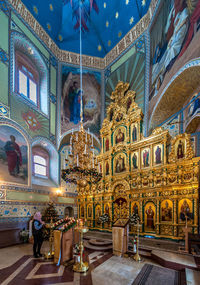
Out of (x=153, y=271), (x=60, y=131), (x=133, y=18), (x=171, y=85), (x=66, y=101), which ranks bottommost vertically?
(x=153, y=271)

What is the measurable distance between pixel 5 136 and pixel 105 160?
6.71 metres

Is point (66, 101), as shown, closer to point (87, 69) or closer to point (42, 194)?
point (87, 69)

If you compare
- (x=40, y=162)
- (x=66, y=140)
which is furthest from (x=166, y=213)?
(x=66, y=140)

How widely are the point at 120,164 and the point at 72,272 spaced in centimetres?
728

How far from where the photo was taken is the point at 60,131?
13016 millimetres

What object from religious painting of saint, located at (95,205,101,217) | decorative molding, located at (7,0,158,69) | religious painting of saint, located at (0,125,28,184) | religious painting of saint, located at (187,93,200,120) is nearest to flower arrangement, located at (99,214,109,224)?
religious painting of saint, located at (95,205,101,217)

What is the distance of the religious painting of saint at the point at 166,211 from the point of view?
26.7 ft

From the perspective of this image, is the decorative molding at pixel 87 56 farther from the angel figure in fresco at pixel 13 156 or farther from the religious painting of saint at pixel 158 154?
the religious painting of saint at pixel 158 154

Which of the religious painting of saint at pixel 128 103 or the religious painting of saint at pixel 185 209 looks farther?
the religious painting of saint at pixel 128 103

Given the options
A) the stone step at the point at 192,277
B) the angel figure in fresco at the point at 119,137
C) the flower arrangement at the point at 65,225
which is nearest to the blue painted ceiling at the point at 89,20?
the angel figure in fresco at the point at 119,137

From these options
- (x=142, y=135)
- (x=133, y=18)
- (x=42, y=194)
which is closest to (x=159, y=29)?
(x=133, y=18)

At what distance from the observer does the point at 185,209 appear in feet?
25.2

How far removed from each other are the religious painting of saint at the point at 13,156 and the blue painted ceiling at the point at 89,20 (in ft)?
28.3

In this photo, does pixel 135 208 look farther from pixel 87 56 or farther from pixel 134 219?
pixel 87 56
